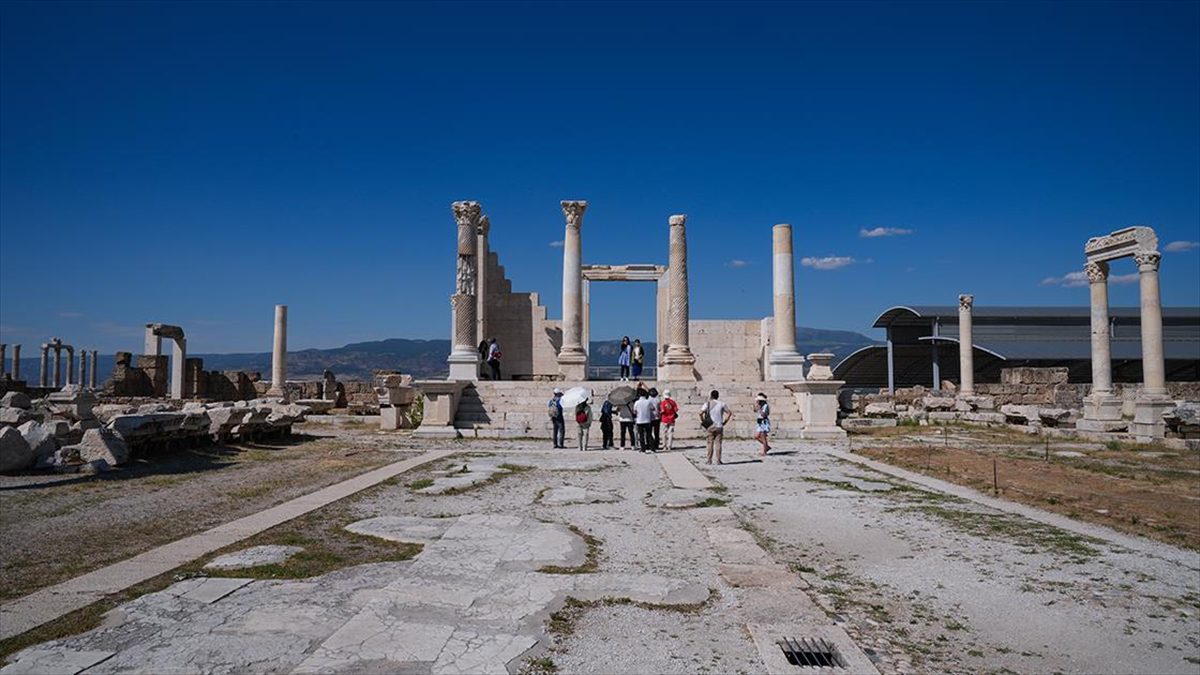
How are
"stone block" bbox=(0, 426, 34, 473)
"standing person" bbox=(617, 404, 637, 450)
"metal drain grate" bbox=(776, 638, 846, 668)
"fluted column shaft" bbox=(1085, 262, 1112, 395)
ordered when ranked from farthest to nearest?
"fluted column shaft" bbox=(1085, 262, 1112, 395) < "standing person" bbox=(617, 404, 637, 450) < "stone block" bbox=(0, 426, 34, 473) < "metal drain grate" bbox=(776, 638, 846, 668)

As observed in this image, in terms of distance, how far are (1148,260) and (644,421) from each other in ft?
63.5

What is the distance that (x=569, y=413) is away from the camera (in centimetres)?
2362

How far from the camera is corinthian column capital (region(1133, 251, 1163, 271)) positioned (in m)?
25.7

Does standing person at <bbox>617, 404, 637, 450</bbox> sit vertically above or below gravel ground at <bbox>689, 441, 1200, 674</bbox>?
above

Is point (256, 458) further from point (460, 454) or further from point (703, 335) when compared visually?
point (703, 335)

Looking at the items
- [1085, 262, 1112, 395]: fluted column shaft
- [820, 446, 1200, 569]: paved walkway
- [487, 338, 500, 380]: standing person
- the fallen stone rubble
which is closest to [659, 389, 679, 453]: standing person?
[820, 446, 1200, 569]: paved walkway

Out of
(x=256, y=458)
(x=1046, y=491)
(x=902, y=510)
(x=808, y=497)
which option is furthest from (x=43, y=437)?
(x=1046, y=491)

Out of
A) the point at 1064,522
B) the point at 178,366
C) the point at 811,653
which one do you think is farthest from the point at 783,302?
the point at 178,366

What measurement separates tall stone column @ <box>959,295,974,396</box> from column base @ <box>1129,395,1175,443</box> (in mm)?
10684

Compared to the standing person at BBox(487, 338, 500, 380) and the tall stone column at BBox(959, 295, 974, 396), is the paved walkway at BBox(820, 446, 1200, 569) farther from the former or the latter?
the tall stone column at BBox(959, 295, 974, 396)

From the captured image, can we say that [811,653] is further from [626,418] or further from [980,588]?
[626,418]

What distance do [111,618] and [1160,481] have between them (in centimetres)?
1586

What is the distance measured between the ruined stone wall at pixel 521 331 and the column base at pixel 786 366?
11973 millimetres

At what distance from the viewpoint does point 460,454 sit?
16688mm
